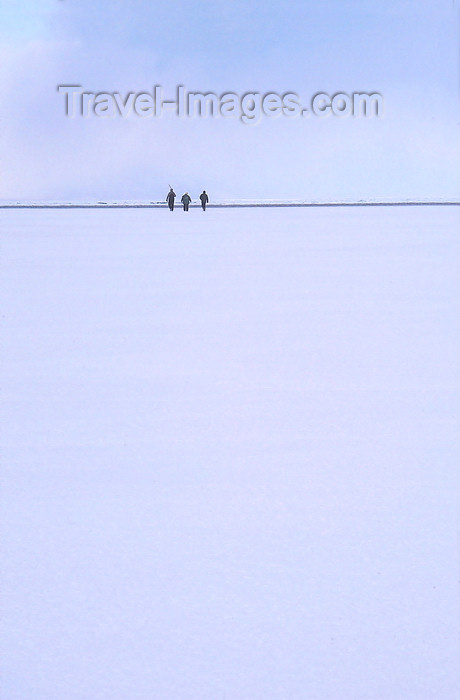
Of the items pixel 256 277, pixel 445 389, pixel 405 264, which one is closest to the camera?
pixel 445 389

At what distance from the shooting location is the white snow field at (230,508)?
7.56 ft

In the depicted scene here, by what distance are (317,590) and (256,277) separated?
32.2ft

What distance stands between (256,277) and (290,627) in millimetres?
10035

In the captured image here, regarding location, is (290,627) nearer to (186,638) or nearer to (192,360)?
(186,638)

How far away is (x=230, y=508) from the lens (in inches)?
134

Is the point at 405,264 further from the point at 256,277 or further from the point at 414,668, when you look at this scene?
the point at 414,668

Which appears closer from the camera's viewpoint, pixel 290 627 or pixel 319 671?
pixel 319 671

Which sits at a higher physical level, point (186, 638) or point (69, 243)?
point (69, 243)

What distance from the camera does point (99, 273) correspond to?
1291 cm

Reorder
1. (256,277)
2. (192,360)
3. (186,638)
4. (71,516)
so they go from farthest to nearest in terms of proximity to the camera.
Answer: (256,277), (192,360), (71,516), (186,638)

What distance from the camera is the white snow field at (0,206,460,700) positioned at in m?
2.30

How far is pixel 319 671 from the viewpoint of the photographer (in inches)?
88.7

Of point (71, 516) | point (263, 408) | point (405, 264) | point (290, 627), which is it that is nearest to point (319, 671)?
point (290, 627)

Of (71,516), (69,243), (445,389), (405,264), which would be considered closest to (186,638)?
(71,516)
